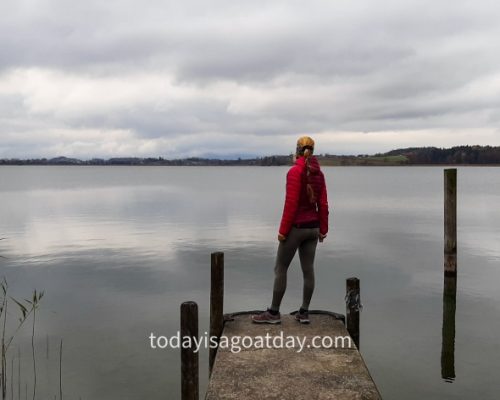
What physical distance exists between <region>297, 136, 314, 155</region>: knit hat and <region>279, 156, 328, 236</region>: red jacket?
0.15m

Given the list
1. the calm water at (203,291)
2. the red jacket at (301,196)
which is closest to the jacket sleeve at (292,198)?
the red jacket at (301,196)

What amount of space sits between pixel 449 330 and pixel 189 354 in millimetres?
8959

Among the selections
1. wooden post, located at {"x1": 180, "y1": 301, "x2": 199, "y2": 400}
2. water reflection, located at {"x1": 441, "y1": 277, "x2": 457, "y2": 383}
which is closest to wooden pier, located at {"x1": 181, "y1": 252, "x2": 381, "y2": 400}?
wooden post, located at {"x1": 180, "y1": 301, "x2": 199, "y2": 400}

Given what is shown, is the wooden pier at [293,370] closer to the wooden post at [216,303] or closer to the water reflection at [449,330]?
the wooden post at [216,303]

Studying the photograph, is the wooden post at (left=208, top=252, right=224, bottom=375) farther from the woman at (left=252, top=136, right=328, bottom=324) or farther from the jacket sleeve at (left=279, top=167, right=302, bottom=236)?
the jacket sleeve at (left=279, top=167, right=302, bottom=236)

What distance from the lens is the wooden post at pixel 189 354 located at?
6.47 meters

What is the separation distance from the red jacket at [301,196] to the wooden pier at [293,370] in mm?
1788

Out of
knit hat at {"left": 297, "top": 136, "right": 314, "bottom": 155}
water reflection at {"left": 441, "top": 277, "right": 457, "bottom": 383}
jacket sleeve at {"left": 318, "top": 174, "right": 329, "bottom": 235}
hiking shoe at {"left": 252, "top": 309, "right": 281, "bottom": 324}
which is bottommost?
water reflection at {"left": 441, "top": 277, "right": 457, "bottom": 383}

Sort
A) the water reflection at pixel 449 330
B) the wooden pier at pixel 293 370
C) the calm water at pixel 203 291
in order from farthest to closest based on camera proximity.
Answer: the water reflection at pixel 449 330
the calm water at pixel 203 291
the wooden pier at pixel 293 370

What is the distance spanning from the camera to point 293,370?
20.8ft

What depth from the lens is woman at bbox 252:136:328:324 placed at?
7.40m

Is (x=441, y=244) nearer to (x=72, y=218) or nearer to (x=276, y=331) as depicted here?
(x=276, y=331)

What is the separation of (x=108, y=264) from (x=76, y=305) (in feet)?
18.5

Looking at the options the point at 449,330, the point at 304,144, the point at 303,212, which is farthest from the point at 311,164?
the point at 449,330
